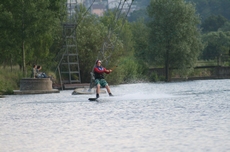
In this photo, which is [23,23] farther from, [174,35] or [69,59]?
[174,35]

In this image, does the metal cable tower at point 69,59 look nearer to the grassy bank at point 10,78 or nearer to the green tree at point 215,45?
the grassy bank at point 10,78

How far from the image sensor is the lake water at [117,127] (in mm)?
18953

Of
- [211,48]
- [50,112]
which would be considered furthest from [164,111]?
[211,48]

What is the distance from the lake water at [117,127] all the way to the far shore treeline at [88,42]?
66.5 ft

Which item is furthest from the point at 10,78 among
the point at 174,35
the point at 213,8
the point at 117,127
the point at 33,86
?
the point at 213,8

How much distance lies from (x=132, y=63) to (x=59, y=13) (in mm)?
14260

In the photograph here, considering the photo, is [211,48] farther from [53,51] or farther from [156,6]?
[53,51]

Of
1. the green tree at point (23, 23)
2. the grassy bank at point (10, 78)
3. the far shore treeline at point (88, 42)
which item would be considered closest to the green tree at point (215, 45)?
the far shore treeline at point (88, 42)

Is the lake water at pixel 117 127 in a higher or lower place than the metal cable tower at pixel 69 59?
lower

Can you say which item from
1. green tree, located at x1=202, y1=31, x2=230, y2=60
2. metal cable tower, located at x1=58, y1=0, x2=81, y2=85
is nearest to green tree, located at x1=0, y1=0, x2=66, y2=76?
metal cable tower, located at x1=58, y1=0, x2=81, y2=85

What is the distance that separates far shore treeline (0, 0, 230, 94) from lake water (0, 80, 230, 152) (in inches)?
798

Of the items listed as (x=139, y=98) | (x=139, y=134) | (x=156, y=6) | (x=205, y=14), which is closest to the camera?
(x=139, y=134)

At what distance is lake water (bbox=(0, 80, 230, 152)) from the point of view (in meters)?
19.0

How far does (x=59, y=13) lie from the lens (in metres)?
71.7
